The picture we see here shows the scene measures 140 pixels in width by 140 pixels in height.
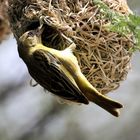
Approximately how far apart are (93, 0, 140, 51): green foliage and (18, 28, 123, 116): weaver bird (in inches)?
4.9

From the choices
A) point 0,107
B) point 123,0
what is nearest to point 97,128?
point 0,107

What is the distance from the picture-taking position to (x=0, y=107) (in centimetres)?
269

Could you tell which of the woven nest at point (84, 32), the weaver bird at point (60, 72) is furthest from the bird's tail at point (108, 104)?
the woven nest at point (84, 32)

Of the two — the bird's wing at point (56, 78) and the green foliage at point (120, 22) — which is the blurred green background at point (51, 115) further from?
the bird's wing at point (56, 78)

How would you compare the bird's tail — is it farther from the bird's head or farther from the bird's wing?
the bird's head

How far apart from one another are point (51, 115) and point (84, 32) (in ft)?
5.17

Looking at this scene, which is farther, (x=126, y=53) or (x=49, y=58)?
(x=126, y=53)

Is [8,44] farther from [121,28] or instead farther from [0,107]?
[121,28]

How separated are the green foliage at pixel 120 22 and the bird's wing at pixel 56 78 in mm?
187

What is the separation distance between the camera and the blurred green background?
2.56 meters

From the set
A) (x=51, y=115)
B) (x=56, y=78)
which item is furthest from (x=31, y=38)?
(x=51, y=115)

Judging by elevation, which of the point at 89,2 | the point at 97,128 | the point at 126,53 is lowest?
the point at 97,128

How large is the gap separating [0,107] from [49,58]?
5.85 feet

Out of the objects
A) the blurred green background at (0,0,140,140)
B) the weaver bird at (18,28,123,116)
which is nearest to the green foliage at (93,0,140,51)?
the weaver bird at (18,28,123,116)
